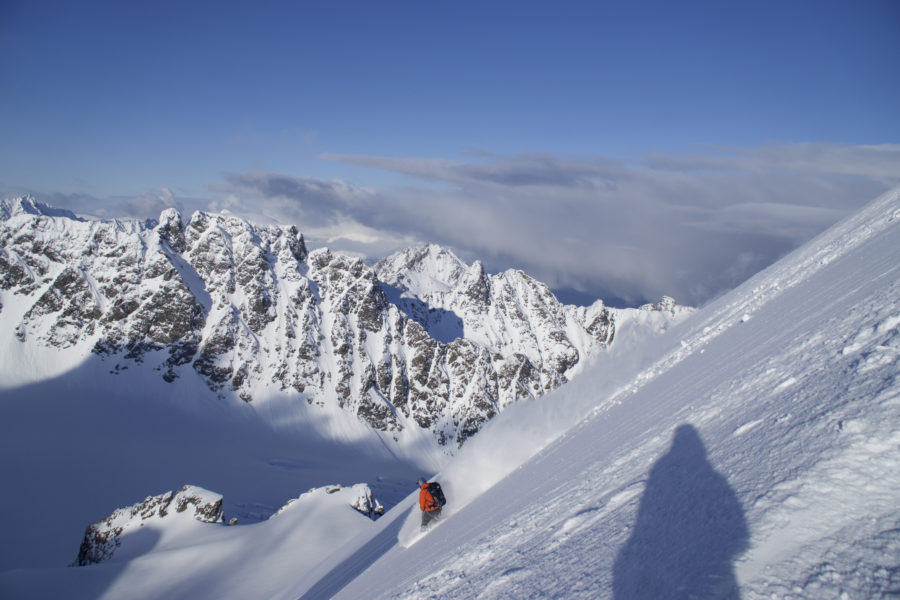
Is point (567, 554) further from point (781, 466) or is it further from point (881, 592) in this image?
point (881, 592)

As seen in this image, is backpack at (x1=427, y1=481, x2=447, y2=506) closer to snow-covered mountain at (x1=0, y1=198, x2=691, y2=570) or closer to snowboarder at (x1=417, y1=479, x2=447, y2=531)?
snowboarder at (x1=417, y1=479, x2=447, y2=531)

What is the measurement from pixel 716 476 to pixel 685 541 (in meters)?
0.92

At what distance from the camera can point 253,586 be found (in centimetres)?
3381

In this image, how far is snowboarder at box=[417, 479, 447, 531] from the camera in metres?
12.4

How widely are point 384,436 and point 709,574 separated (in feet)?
677

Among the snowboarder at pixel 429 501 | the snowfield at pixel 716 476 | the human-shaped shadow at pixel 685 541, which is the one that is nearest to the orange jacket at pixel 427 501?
the snowboarder at pixel 429 501

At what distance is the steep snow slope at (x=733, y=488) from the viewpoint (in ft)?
9.36

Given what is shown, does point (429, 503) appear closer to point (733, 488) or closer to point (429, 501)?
point (429, 501)

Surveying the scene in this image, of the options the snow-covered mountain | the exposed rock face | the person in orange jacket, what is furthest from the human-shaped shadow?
the snow-covered mountain

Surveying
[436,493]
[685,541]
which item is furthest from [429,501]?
[685,541]

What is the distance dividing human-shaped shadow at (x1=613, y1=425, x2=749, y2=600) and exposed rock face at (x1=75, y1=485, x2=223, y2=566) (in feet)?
191

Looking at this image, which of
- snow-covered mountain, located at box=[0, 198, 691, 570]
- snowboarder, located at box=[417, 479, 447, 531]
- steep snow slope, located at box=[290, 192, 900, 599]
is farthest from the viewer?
snow-covered mountain, located at box=[0, 198, 691, 570]

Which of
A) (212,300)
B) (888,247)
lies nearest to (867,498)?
(888,247)

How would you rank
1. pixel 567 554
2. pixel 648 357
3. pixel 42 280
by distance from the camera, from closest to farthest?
Result: pixel 567 554, pixel 648 357, pixel 42 280
